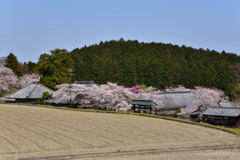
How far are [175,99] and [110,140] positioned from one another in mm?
29213

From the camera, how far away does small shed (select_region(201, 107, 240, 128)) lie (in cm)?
3266

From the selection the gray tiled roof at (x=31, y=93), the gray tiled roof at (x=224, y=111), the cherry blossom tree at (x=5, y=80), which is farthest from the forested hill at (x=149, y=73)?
the gray tiled roof at (x=224, y=111)

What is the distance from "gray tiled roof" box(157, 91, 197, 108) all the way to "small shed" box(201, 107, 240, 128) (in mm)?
10798

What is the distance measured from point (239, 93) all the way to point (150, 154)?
53087mm

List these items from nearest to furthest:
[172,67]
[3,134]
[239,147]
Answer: [239,147] < [3,134] < [172,67]

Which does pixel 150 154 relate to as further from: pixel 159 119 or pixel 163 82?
pixel 163 82

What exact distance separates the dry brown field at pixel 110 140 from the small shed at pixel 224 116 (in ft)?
23.6

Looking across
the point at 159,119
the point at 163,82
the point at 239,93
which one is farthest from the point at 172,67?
the point at 159,119

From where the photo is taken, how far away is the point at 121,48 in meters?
106

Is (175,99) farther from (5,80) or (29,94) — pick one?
(5,80)

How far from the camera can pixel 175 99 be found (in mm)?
47250

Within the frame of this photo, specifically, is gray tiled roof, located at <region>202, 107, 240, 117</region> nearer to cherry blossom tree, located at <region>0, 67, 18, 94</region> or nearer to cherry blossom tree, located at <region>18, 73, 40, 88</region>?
cherry blossom tree, located at <region>0, 67, 18, 94</region>

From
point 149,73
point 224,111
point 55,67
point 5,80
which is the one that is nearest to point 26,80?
point 5,80

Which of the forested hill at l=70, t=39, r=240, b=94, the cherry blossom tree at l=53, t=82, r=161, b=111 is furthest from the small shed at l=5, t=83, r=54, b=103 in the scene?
the forested hill at l=70, t=39, r=240, b=94
